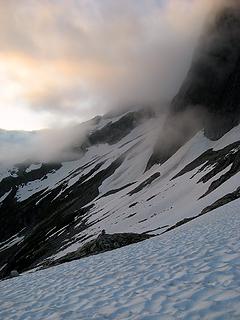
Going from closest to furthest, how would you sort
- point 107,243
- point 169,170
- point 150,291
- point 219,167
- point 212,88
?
point 150,291 → point 107,243 → point 219,167 → point 169,170 → point 212,88

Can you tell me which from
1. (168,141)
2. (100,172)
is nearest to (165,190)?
(168,141)

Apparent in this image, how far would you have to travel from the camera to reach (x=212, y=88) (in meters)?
117

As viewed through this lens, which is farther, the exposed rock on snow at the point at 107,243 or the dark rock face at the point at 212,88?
the dark rock face at the point at 212,88

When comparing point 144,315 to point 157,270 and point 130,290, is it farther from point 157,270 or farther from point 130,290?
point 157,270

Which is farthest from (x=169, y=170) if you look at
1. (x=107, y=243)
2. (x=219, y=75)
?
(x=107, y=243)

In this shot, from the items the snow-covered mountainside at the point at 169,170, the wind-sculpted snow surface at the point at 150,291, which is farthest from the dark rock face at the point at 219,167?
the wind-sculpted snow surface at the point at 150,291

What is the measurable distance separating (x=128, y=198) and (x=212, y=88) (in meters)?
49.5

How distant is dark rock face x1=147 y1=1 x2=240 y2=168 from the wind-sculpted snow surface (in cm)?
9084

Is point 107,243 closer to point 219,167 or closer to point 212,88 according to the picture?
point 219,167

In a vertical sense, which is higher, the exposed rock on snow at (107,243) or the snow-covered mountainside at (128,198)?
the snow-covered mountainside at (128,198)

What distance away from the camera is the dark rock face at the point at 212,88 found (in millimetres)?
106000

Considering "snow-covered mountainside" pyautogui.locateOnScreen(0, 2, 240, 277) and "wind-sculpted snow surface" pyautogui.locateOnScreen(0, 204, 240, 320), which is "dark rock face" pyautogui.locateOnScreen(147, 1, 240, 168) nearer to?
"snow-covered mountainside" pyautogui.locateOnScreen(0, 2, 240, 277)

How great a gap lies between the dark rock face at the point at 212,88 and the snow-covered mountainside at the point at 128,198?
6967 millimetres

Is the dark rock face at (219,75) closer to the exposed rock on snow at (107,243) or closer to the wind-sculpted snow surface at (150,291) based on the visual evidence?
the exposed rock on snow at (107,243)
